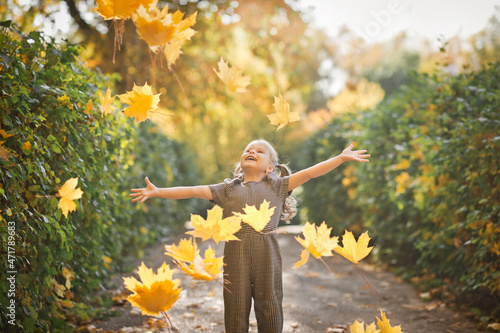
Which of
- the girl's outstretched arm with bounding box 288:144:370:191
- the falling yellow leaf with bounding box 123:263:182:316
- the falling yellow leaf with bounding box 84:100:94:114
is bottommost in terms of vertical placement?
the falling yellow leaf with bounding box 123:263:182:316

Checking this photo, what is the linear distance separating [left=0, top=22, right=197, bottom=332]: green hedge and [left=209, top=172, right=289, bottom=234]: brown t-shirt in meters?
0.99

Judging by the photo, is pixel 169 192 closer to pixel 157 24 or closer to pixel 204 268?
pixel 204 268

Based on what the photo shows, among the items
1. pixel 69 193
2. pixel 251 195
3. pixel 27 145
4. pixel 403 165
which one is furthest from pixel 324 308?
pixel 27 145

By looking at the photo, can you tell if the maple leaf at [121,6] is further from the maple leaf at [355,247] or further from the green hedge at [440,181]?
the green hedge at [440,181]

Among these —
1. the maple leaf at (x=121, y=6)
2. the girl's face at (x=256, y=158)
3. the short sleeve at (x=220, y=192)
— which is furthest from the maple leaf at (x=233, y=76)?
the short sleeve at (x=220, y=192)

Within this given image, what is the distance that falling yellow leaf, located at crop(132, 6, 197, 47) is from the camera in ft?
7.22

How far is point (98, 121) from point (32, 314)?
152cm

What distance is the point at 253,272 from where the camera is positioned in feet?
8.68

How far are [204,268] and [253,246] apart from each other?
49 centimetres

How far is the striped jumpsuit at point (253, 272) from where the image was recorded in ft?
8.52

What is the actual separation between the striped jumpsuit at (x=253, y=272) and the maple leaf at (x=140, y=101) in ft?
2.41

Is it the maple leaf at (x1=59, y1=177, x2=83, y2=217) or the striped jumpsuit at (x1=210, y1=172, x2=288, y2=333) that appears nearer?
the maple leaf at (x1=59, y1=177, x2=83, y2=217)

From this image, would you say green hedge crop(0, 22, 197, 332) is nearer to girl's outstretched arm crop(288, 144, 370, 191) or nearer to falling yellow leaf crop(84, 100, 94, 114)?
falling yellow leaf crop(84, 100, 94, 114)

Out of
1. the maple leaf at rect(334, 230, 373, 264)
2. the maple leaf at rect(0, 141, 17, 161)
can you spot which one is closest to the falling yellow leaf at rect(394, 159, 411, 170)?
the maple leaf at rect(334, 230, 373, 264)
